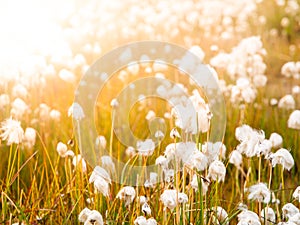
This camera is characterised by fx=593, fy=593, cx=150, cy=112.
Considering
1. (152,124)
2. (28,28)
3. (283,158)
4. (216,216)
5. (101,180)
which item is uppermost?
(28,28)

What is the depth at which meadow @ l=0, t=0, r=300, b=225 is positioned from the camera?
2744 mm

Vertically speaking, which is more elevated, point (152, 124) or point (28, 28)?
point (28, 28)

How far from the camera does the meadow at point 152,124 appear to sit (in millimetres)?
2744

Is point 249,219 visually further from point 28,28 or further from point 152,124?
point 28,28

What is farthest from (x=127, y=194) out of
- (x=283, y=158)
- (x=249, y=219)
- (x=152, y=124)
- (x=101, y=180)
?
(x=152, y=124)

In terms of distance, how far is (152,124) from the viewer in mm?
4469

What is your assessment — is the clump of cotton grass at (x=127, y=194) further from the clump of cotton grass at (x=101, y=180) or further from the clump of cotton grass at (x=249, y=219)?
the clump of cotton grass at (x=249, y=219)

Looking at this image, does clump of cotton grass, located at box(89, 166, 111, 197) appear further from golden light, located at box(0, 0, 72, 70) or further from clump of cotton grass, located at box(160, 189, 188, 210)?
golden light, located at box(0, 0, 72, 70)

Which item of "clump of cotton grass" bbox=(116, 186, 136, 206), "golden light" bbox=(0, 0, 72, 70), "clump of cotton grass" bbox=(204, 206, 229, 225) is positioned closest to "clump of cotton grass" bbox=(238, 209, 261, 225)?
"clump of cotton grass" bbox=(204, 206, 229, 225)

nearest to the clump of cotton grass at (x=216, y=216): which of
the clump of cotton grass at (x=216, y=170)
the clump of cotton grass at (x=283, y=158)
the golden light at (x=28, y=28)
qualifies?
the clump of cotton grass at (x=216, y=170)

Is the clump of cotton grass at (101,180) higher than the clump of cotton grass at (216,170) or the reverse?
the reverse

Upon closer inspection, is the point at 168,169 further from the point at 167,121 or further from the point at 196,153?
the point at 167,121

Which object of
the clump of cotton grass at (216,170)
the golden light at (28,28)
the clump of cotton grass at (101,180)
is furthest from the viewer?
the golden light at (28,28)

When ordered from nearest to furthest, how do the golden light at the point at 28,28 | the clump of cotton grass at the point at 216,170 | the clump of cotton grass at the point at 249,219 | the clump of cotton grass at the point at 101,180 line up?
the clump of cotton grass at the point at 249,219 → the clump of cotton grass at the point at 216,170 → the clump of cotton grass at the point at 101,180 → the golden light at the point at 28,28
